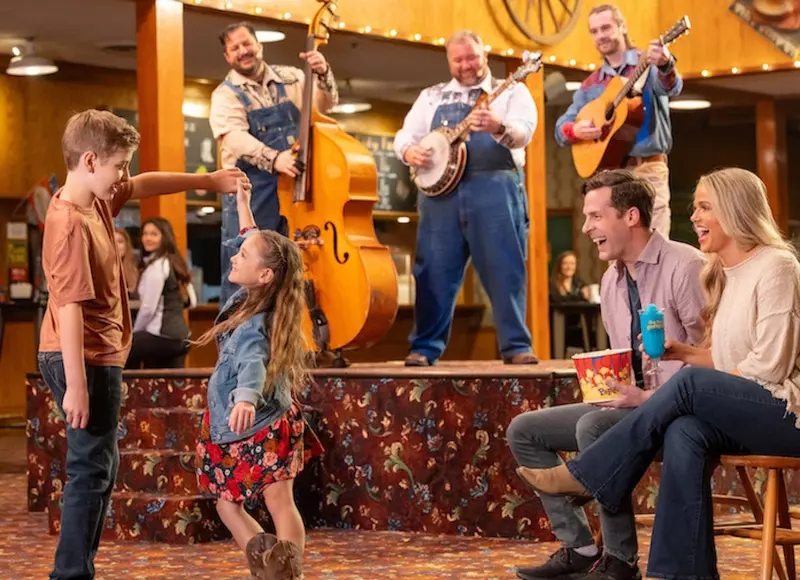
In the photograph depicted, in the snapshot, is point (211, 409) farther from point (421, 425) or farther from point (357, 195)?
point (357, 195)

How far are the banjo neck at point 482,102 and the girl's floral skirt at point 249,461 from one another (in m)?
2.17

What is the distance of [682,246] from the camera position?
12.4 ft

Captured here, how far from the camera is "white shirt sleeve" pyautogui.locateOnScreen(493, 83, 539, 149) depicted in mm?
5793

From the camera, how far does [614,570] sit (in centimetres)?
361

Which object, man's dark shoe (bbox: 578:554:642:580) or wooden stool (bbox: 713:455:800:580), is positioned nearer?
wooden stool (bbox: 713:455:800:580)

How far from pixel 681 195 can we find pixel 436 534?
30.8 feet

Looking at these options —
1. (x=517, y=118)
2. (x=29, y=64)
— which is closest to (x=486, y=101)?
(x=517, y=118)

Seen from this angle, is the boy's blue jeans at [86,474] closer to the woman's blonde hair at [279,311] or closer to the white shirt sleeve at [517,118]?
the woman's blonde hair at [279,311]

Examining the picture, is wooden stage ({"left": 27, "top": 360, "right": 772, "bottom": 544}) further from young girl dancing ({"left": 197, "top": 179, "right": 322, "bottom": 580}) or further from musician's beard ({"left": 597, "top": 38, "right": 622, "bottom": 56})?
musician's beard ({"left": 597, "top": 38, "right": 622, "bottom": 56})

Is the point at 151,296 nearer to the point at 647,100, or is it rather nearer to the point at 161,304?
the point at 161,304

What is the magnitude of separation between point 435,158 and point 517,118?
383 mm

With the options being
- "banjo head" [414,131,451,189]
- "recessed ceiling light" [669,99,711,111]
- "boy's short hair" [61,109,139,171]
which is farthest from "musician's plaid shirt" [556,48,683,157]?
"recessed ceiling light" [669,99,711,111]

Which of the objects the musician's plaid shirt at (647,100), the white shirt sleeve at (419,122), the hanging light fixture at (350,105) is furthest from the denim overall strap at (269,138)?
the hanging light fixture at (350,105)

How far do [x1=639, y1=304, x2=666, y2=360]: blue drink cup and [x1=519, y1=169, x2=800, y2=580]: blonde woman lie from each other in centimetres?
9
